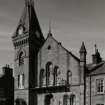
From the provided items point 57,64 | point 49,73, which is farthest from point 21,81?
point 57,64

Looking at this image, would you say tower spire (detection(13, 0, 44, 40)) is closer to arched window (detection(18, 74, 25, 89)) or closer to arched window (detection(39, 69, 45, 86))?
arched window (detection(39, 69, 45, 86))

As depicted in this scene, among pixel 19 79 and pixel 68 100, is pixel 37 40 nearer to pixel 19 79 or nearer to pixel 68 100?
pixel 19 79

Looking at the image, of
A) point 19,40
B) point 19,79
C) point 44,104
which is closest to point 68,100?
point 44,104

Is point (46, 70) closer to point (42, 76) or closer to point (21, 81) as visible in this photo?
point (42, 76)

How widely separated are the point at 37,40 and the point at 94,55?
30.2 feet

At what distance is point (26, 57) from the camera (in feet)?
129

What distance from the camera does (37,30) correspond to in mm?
41438

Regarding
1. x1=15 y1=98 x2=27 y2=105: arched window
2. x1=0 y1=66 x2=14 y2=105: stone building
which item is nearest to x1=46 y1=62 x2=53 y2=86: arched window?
x1=15 y1=98 x2=27 y2=105: arched window

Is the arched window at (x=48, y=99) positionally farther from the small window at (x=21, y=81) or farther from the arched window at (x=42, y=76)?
the small window at (x=21, y=81)

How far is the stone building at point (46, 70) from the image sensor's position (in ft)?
109

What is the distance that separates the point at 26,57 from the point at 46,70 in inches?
151

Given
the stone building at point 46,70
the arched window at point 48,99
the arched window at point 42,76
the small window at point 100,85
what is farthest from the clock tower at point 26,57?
the small window at point 100,85

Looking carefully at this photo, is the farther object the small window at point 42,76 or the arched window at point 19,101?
the arched window at point 19,101

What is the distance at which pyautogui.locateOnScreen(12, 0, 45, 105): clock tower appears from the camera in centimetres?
3841
